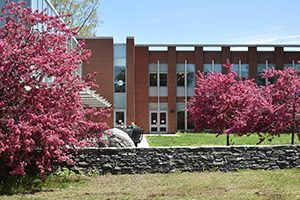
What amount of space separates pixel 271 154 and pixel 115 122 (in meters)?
28.6

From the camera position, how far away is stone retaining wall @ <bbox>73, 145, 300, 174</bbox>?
13258 millimetres

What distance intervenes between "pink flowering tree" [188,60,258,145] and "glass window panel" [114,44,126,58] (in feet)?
74.6

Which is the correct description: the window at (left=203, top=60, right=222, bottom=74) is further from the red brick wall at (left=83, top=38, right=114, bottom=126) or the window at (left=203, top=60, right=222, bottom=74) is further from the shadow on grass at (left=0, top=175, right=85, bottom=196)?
the shadow on grass at (left=0, top=175, right=85, bottom=196)

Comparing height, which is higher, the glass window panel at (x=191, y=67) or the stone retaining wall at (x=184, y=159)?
the glass window panel at (x=191, y=67)

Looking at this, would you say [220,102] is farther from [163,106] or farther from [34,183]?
[163,106]

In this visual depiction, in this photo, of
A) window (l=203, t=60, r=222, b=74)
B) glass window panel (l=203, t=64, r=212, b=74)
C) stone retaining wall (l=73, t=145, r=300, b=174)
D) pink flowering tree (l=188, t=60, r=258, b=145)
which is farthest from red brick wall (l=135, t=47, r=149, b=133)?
stone retaining wall (l=73, t=145, r=300, b=174)

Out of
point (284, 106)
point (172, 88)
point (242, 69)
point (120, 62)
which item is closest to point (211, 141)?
point (284, 106)

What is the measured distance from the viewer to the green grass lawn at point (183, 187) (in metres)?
9.70

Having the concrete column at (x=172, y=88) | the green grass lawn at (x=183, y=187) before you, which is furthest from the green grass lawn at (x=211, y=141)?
the concrete column at (x=172, y=88)

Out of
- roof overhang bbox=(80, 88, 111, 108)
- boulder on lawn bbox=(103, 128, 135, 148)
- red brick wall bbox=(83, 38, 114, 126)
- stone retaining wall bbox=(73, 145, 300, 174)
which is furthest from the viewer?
red brick wall bbox=(83, 38, 114, 126)

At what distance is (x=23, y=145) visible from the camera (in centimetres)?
1043

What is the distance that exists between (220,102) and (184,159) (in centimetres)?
570

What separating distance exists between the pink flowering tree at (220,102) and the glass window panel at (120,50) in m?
22.8

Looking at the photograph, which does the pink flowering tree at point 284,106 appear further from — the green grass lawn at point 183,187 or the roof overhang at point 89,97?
the roof overhang at point 89,97
